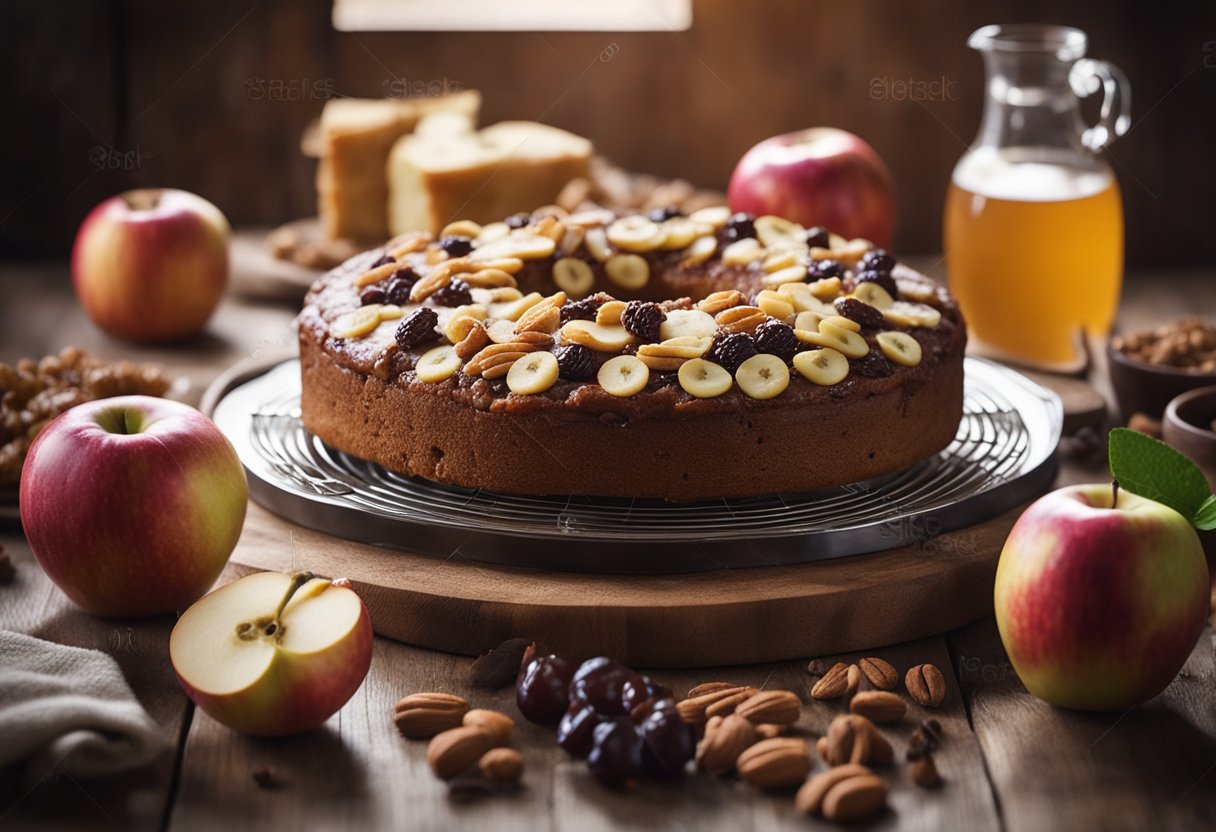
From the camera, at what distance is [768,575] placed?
6.70 feet

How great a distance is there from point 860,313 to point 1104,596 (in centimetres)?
68

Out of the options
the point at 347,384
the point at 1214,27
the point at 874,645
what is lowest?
the point at 874,645

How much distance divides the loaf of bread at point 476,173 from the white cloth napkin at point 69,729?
1.98 metres

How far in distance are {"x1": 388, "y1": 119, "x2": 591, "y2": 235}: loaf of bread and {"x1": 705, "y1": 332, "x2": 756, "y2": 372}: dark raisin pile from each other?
1.59 meters

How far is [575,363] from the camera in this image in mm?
2125

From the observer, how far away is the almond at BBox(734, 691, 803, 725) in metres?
1.80

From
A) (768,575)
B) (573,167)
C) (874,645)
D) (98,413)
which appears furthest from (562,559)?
(573,167)

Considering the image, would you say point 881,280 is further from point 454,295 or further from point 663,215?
point 454,295

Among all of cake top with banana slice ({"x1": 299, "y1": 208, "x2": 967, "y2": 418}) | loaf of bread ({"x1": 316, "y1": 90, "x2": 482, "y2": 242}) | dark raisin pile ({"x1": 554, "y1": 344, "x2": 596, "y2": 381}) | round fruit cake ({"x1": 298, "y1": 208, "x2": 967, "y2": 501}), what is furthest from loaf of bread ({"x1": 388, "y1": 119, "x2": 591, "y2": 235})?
dark raisin pile ({"x1": 554, "y1": 344, "x2": 596, "y2": 381})

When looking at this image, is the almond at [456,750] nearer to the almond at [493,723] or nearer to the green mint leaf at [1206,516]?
the almond at [493,723]

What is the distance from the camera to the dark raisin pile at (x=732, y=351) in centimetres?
215

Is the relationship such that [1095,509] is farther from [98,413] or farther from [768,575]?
[98,413]

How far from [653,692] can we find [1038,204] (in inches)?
69.0

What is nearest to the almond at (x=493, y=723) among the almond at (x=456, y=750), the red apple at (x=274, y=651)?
the almond at (x=456, y=750)
